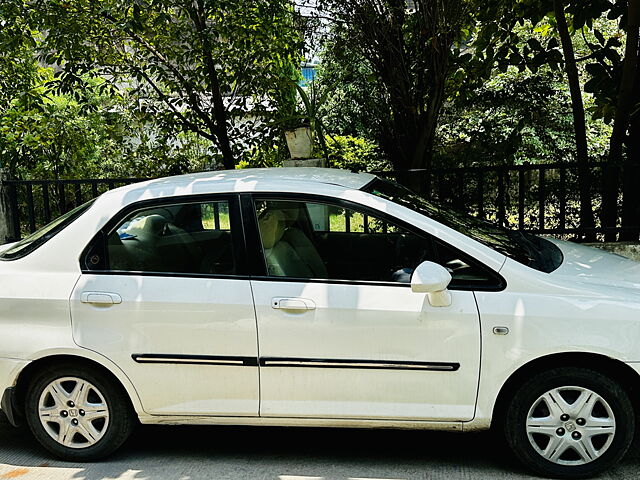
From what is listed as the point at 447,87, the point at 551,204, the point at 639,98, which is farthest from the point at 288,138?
the point at 639,98

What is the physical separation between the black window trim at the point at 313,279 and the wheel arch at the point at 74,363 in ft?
3.04

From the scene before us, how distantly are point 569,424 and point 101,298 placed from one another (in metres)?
2.57

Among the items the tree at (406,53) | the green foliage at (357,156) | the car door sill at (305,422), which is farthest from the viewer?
the green foliage at (357,156)

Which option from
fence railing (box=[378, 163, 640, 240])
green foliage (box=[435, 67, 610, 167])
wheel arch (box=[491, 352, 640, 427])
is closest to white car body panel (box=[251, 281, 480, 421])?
wheel arch (box=[491, 352, 640, 427])

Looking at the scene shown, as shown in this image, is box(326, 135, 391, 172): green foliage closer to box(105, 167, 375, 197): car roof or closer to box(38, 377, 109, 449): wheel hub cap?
box(105, 167, 375, 197): car roof

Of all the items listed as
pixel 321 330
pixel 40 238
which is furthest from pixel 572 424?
pixel 40 238

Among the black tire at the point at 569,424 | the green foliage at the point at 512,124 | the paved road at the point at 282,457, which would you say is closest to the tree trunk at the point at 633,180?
the green foliage at the point at 512,124

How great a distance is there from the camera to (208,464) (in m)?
4.05

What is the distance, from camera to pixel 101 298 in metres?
3.85

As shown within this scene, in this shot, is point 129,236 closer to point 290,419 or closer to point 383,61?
point 290,419

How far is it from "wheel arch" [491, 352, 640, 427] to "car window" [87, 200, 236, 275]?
161 cm

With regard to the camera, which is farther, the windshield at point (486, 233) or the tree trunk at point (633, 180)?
the tree trunk at point (633, 180)

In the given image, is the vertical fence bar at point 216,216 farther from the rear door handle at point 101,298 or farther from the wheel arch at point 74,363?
the wheel arch at point 74,363

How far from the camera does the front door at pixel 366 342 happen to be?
364 cm
